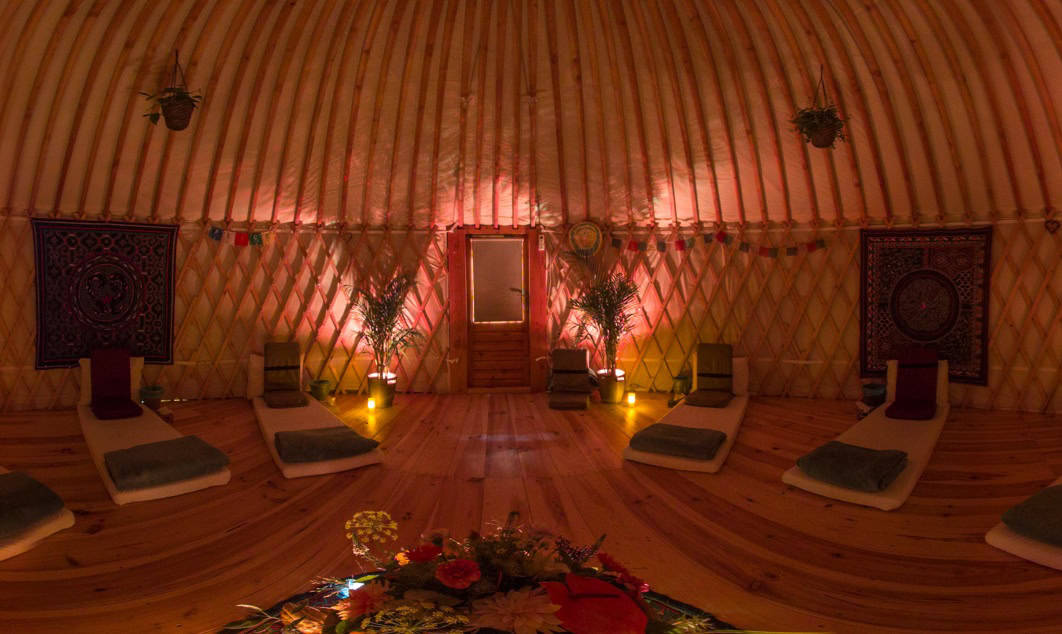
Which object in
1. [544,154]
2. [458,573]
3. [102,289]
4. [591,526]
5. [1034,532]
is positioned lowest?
[591,526]

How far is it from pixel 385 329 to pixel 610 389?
2.23 m

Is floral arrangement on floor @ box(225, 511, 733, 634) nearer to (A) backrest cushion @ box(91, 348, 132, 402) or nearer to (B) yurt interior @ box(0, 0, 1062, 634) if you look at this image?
(B) yurt interior @ box(0, 0, 1062, 634)

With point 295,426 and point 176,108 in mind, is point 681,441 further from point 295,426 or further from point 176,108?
point 176,108

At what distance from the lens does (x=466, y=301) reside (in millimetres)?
6582

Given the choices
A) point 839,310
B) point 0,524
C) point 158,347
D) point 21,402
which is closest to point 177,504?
point 0,524

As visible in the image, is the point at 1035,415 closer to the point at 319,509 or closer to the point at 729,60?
the point at 729,60

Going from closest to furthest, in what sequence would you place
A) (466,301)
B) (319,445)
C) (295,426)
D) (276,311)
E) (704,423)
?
(319,445)
(295,426)
(704,423)
(276,311)
(466,301)

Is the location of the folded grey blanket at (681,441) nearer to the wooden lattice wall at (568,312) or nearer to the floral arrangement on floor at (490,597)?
the wooden lattice wall at (568,312)

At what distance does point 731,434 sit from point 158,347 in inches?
198

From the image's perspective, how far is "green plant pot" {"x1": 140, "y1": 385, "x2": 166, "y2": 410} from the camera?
17.7ft

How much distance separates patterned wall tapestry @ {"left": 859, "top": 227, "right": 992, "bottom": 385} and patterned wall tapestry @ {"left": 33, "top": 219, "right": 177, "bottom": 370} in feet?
21.1

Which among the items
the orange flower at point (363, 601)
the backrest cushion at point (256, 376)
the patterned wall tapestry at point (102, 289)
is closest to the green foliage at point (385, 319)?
the backrest cushion at point (256, 376)

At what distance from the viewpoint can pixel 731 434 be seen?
181 inches

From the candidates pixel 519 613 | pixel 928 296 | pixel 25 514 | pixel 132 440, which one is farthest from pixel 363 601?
pixel 928 296
